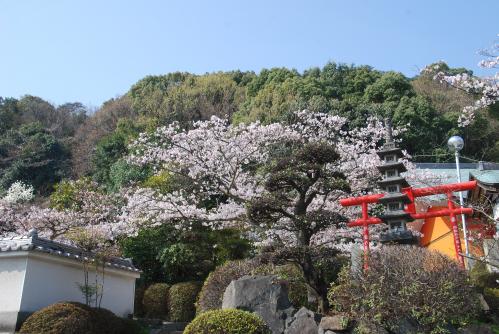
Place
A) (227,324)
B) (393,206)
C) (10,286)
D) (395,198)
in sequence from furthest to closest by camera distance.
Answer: (393,206)
(395,198)
(10,286)
(227,324)

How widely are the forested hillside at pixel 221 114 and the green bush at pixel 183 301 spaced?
31.8 ft

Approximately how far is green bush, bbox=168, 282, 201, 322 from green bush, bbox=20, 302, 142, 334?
4.89 metres

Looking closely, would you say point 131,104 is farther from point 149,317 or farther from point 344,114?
point 149,317

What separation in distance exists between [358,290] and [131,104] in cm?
3215

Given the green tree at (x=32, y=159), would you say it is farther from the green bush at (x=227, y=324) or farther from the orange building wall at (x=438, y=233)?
the green bush at (x=227, y=324)

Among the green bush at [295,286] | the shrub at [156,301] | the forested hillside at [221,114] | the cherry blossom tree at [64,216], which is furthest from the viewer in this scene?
the forested hillside at [221,114]

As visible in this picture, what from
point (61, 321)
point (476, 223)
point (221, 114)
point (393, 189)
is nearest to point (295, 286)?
point (393, 189)

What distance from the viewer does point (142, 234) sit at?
18.2 m

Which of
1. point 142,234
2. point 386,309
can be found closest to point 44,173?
point 142,234

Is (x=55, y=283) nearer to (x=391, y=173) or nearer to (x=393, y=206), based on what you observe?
(x=393, y=206)

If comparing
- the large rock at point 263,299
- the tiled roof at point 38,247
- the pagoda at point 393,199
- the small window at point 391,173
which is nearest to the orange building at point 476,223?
the pagoda at point 393,199

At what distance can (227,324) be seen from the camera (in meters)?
7.41

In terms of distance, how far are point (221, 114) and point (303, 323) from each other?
25820 millimetres

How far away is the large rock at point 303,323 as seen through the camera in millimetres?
8703
